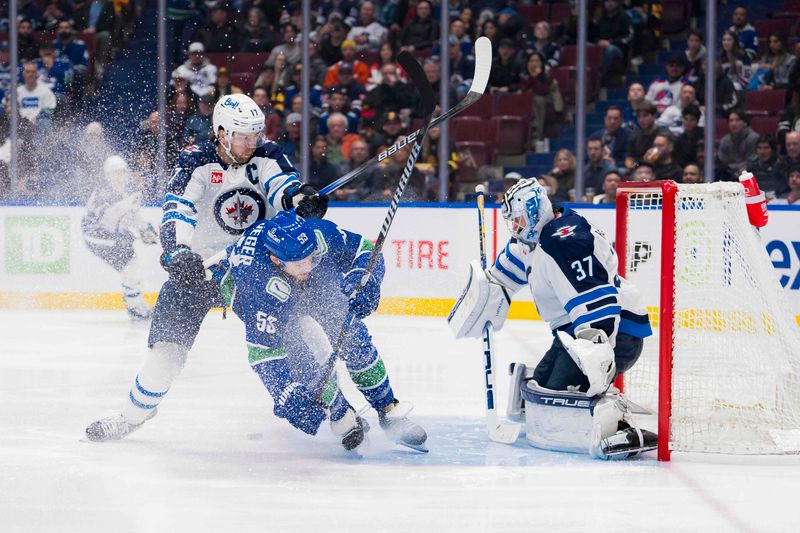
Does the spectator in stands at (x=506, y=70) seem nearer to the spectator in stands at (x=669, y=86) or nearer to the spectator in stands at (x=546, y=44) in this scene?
the spectator in stands at (x=546, y=44)

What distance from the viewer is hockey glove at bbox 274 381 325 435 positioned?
11.4 feet

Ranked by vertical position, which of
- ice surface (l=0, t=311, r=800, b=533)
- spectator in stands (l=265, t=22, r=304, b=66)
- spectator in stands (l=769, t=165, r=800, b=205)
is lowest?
ice surface (l=0, t=311, r=800, b=533)

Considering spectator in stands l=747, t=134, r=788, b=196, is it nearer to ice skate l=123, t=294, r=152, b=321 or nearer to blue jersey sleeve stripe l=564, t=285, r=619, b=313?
ice skate l=123, t=294, r=152, b=321

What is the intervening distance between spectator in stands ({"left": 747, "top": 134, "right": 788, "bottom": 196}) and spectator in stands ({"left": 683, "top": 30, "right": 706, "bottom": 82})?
25.5 inches

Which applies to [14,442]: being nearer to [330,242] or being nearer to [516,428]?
[330,242]

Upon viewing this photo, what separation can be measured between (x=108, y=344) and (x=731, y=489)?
12.8ft

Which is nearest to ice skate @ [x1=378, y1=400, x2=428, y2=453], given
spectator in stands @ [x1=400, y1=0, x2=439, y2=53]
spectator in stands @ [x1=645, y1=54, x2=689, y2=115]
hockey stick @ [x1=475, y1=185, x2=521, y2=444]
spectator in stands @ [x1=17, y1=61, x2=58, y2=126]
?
hockey stick @ [x1=475, y1=185, x2=521, y2=444]

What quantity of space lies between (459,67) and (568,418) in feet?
16.2

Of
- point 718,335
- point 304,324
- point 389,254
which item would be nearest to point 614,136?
point 389,254

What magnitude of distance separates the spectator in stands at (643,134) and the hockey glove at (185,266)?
4280 mm

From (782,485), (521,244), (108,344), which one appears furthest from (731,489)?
(108,344)

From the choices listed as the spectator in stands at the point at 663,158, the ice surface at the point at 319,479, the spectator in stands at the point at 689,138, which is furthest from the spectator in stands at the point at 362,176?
the ice surface at the point at 319,479

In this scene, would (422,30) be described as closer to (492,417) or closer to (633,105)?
(633,105)

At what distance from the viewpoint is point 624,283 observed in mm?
Answer: 3912
